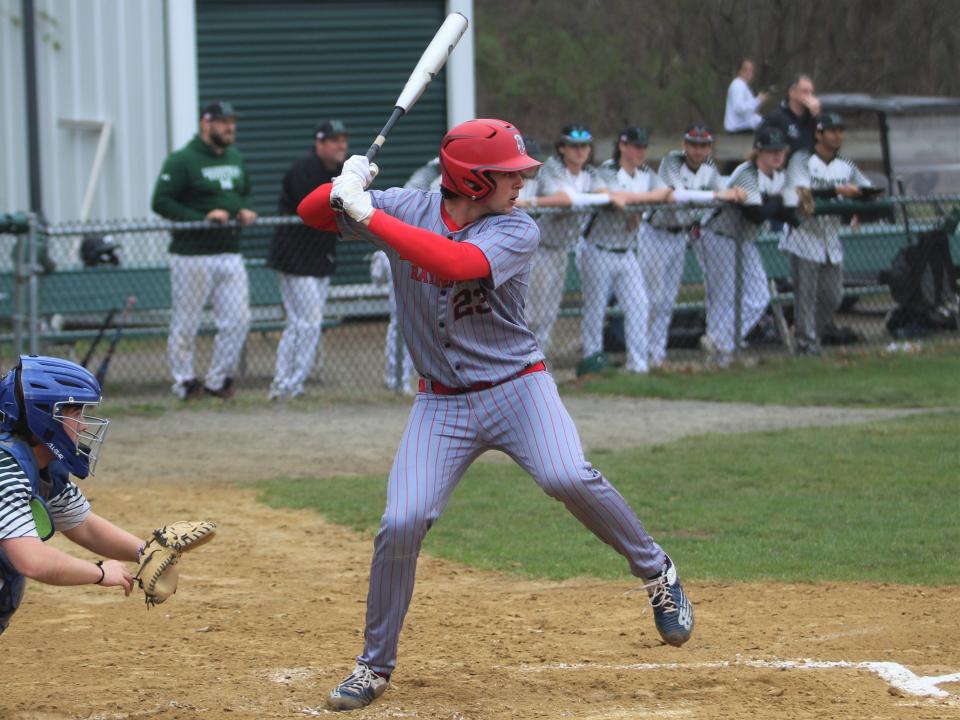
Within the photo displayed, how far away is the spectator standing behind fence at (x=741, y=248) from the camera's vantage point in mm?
11938

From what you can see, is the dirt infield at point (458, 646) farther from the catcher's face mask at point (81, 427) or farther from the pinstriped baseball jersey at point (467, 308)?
the pinstriped baseball jersey at point (467, 308)

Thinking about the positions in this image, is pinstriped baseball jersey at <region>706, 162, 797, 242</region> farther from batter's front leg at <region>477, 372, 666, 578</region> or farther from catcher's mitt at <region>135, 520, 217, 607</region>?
catcher's mitt at <region>135, 520, 217, 607</region>

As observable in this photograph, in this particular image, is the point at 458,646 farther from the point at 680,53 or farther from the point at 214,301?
the point at 680,53

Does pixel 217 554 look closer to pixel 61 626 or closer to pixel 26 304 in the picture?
pixel 61 626

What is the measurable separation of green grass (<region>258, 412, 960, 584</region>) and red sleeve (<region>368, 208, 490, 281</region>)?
2349 millimetres

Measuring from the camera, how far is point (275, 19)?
15047 mm

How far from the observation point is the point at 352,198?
4668 mm

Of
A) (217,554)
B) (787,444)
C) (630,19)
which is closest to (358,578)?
(217,554)

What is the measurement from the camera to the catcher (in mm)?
4242

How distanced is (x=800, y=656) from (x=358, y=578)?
2.19m

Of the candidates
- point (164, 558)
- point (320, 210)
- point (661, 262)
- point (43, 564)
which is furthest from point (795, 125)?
point (43, 564)

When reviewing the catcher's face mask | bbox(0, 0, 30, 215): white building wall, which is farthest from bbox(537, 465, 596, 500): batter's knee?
bbox(0, 0, 30, 215): white building wall

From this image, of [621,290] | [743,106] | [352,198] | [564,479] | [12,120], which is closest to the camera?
[352,198]

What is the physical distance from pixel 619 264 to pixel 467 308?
6.81m
